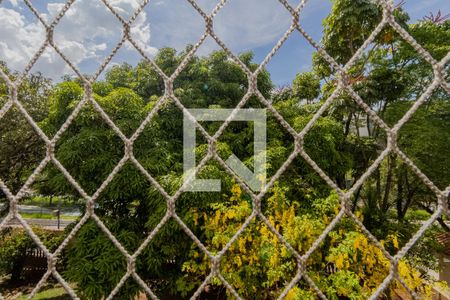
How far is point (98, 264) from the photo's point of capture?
3.06 m

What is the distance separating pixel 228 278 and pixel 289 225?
2.23ft

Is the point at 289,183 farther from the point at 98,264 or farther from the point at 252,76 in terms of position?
the point at 252,76

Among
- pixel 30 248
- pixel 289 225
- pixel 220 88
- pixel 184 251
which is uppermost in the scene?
pixel 220 88

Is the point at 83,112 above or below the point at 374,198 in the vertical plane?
below

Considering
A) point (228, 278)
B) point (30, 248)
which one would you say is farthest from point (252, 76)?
point (30, 248)

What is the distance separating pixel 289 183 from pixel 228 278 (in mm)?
1460

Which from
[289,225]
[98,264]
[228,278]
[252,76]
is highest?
[252,76]

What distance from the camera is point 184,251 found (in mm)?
3408

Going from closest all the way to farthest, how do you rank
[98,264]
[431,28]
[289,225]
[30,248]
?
[289,225] < [98,264] < [431,28] < [30,248]

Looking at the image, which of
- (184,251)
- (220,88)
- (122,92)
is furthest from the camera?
(220,88)

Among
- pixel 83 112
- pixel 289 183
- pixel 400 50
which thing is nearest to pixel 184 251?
pixel 289 183

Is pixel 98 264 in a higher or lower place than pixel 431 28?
lower

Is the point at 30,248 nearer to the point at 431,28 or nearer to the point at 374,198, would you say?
the point at 374,198

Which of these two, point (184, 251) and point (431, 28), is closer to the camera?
point (184, 251)
